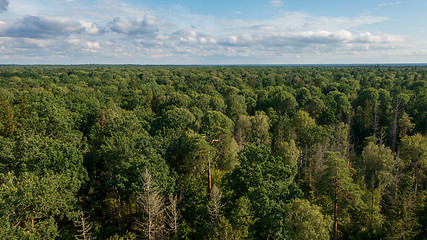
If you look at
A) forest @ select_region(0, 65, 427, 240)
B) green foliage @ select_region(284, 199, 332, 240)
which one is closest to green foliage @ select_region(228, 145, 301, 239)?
forest @ select_region(0, 65, 427, 240)

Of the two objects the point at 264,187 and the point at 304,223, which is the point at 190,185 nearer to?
the point at 264,187

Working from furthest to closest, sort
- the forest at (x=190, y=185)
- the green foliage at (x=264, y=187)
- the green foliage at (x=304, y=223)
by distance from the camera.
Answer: the green foliage at (x=264, y=187) → the forest at (x=190, y=185) → the green foliage at (x=304, y=223)

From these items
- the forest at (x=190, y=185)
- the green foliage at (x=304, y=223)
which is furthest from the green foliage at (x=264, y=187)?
the green foliage at (x=304, y=223)

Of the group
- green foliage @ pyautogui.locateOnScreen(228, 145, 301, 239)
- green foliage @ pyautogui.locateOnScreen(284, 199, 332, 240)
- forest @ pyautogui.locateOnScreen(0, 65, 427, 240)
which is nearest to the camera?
green foliage @ pyautogui.locateOnScreen(284, 199, 332, 240)

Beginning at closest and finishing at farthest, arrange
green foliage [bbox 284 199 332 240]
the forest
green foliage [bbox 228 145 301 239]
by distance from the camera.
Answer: green foliage [bbox 284 199 332 240], the forest, green foliage [bbox 228 145 301 239]

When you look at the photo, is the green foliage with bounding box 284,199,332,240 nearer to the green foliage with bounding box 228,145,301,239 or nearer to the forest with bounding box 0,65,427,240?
the forest with bounding box 0,65,427,240

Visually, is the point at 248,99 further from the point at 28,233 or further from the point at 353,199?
the point at 28,233

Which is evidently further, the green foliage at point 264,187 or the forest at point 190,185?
the green foliage at point 264,187

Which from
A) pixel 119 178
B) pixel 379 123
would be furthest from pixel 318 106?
pixel 119 178

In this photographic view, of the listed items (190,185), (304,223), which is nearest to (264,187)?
(304,223)

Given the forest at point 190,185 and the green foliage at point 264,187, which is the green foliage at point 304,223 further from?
the green foliage at point 264,187

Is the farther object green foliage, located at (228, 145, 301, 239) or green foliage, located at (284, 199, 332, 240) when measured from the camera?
green foliage, located at (228, 145, 301, 239)
